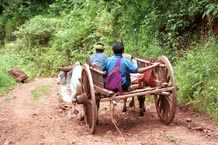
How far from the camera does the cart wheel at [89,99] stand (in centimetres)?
660

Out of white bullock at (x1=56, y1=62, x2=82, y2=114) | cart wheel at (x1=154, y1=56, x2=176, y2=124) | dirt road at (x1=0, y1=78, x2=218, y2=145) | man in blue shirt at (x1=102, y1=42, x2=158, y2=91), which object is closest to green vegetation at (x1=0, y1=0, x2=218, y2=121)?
dirt road at (x1=0, y1=78, x2=218, y2=145)

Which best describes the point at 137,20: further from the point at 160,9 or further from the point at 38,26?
the point at 38,26

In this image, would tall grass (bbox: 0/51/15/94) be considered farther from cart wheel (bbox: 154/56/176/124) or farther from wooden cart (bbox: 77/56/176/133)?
cart wheel (bbox: 154/56/176/124)

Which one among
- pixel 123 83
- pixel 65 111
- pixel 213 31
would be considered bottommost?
pixel 65 111

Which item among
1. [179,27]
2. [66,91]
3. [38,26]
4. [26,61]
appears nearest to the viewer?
[66,91]

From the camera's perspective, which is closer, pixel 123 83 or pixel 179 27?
pixel 123 83

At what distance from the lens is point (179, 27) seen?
36.8ft

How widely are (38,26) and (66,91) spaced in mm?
8576

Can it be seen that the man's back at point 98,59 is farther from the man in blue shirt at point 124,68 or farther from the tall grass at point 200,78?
the tall grass at point 200,78

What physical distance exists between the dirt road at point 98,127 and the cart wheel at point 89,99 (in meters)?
0.21

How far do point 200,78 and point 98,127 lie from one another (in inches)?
101

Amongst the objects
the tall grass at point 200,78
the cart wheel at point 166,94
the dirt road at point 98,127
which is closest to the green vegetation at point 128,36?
the tall grass at point 200,78

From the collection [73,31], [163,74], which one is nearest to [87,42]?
[73,31]

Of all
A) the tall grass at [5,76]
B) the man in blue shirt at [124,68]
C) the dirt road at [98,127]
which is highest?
the man in blue shirt at [124,68]
